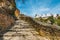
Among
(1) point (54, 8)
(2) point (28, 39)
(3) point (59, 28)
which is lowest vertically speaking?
(2) point (28, 39)

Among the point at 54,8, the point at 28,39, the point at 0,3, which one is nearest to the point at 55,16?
the point at 54,8

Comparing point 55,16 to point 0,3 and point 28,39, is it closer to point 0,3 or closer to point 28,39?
point 0,3

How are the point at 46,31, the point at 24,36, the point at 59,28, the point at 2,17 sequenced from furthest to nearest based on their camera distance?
the point at 2,17 < the point at 24,36 < the point at 46,31 < the point at 59,28

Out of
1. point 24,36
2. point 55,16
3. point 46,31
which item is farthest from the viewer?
point 55,16

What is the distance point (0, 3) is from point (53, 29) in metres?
3.14

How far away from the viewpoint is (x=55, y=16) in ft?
22.4

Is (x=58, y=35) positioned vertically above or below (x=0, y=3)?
below

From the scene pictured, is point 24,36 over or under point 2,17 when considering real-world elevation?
under

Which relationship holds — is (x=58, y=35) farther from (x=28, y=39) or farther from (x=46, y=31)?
(x=28, y=39)

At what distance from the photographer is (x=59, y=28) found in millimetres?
3514

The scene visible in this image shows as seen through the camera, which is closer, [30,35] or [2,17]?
[30,35]

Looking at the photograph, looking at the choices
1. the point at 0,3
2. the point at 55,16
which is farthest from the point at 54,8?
the point at 0,3


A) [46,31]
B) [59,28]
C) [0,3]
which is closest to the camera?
[59,28]

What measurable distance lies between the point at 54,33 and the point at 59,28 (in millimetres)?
131
